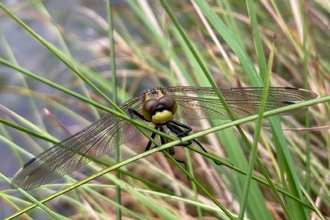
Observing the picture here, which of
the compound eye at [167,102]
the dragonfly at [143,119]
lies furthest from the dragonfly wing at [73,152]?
the compound eye at [167,102]

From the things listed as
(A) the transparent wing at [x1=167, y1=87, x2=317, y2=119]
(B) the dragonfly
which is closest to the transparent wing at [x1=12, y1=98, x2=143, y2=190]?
(B) the dragonfly

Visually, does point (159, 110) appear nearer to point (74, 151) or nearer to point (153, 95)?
point (153, 95)

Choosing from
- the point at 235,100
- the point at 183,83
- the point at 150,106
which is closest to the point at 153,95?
the point at 150,106

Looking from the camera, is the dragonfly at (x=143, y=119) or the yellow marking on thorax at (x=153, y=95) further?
the yellow marking on thorax at (x=153, y=95)

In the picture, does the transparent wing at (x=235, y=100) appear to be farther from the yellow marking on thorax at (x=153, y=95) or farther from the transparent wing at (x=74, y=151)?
the transparent wing at (x=74, y=151)

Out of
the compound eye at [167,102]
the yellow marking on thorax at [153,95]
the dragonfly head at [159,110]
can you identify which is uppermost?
the yellow marking on thorax at [153,95]

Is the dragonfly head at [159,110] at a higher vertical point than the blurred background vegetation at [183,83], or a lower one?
lower
